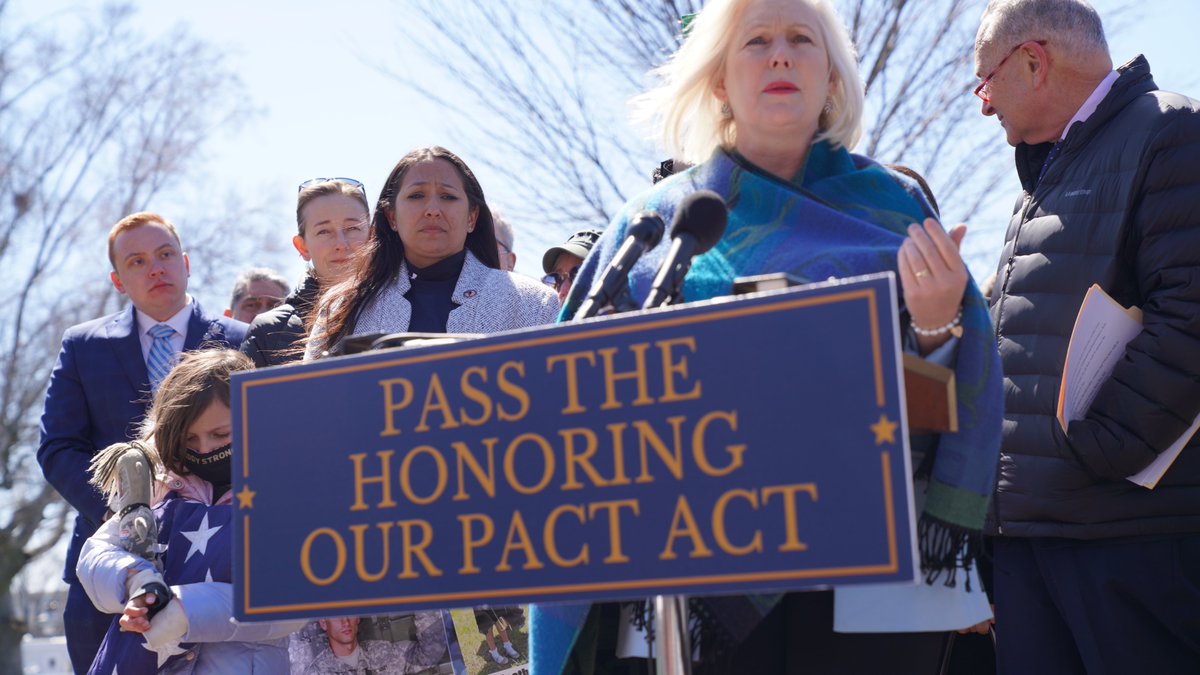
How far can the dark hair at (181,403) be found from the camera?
4215 millimetres

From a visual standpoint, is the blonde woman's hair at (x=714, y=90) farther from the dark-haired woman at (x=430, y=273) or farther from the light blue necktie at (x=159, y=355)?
the light blue necktie at (x=159, y=355)

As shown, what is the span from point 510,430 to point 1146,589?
2.38 m

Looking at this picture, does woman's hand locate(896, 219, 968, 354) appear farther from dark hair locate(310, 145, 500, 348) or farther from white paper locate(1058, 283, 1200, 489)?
dark hair locate(310, 145, 500, 348)

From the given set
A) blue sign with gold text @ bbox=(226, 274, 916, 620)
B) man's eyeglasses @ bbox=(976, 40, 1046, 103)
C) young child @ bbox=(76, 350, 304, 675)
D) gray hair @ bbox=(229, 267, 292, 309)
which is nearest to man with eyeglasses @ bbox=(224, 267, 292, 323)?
gray hair @ bbox=(229, 267, 292, 309)

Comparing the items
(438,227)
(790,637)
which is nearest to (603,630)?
(790,637)

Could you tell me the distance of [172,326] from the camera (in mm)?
5914

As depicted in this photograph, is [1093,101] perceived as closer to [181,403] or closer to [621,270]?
[621,270]

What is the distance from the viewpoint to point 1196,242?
373 centimetres

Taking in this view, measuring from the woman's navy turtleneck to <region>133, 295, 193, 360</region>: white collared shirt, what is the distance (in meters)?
1.91

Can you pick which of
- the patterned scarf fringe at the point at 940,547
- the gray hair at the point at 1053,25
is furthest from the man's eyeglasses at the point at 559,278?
the patterned scarf fringe at the point at 940,547

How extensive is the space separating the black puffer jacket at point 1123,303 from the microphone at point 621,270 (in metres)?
1.76

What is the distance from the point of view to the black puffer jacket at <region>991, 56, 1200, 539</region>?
369 cm

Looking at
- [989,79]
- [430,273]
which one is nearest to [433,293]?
[430,273]

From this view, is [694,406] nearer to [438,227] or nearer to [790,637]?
[790,637]
